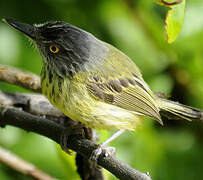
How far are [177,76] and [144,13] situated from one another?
2.01ft

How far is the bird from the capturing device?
2545mm

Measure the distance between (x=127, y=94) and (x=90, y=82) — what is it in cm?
33

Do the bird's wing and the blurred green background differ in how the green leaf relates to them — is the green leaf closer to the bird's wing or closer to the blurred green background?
the bird's wing

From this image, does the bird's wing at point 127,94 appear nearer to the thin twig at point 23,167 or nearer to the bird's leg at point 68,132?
the bird's leg at point 68,132

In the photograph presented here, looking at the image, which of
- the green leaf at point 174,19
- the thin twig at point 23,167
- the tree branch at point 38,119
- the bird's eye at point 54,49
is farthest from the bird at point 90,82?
the green leaf at point 174,19

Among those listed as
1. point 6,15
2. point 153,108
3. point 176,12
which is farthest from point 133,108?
point 6,15

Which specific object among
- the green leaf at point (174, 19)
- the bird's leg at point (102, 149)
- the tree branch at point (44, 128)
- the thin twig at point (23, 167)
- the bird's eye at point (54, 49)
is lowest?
the thin twig at point (23, 167)

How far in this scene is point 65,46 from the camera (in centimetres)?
261

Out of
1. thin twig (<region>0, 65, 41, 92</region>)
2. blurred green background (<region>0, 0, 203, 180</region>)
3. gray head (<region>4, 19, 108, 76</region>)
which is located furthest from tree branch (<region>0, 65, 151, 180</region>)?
blurred green background (<region>0, 0, 203, 180</region>)

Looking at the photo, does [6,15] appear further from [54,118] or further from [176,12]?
[176,12]

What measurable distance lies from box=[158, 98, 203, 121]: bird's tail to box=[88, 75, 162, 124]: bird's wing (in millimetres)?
115

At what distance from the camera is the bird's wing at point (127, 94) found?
107 inches

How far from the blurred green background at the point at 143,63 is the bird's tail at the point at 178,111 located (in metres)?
0.31

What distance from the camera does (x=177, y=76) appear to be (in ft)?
11.5
